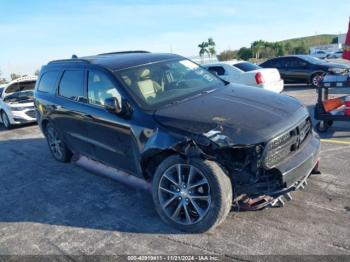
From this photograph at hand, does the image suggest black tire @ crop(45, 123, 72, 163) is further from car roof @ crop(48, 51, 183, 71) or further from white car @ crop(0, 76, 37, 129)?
white car @ crop(0, 76, 37, 129)

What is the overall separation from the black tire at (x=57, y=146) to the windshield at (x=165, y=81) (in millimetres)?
2408

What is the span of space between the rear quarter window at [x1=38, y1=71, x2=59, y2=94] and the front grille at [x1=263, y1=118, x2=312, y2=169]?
4105 mm

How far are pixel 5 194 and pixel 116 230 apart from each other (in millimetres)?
2389

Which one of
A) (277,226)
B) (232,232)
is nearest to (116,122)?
(232,232)

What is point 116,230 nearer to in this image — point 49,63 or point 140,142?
point 140,142

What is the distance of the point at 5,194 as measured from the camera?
5.23m

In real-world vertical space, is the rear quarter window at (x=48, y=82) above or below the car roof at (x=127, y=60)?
below

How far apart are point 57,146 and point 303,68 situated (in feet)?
35.7

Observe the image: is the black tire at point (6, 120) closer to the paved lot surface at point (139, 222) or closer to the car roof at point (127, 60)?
the paved lot surface at point (139, 222)

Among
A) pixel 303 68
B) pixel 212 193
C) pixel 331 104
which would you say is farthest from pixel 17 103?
pixel 303 68

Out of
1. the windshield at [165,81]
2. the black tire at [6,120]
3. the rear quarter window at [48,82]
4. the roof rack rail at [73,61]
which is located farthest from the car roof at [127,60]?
the black tire at [6,120]

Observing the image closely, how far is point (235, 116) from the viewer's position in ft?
11.9

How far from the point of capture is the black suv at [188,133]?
11.1 feet

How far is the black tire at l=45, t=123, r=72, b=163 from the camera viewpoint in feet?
20.4
